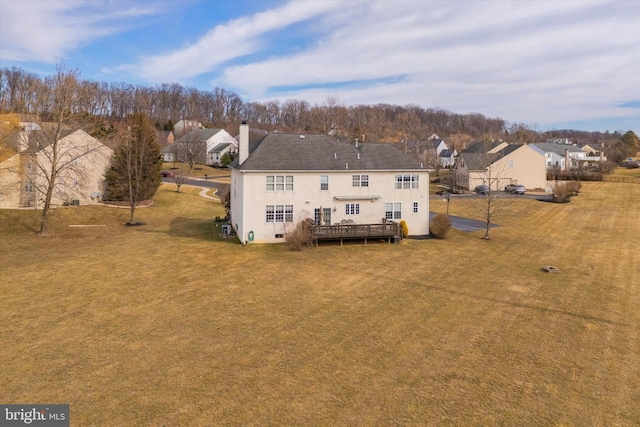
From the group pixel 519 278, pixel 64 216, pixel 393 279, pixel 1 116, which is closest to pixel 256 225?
pixel 393 279

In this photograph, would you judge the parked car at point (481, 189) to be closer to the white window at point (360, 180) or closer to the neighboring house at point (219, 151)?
the white window at point (360, 180)

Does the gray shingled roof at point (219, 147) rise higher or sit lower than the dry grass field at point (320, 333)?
higher

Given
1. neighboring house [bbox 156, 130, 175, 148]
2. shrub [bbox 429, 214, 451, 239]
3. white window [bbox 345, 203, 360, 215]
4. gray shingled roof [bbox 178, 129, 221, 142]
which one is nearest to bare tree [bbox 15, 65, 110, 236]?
white window [bbox 345, 203, 360, 215]

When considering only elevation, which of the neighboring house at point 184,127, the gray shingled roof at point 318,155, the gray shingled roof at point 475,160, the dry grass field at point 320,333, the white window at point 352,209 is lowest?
the dry grass field at point 320,333

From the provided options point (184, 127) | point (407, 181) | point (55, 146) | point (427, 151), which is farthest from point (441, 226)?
point (184, 127)

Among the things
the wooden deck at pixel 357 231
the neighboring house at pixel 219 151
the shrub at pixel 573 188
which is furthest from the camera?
the neighboring house at pixel 219 151

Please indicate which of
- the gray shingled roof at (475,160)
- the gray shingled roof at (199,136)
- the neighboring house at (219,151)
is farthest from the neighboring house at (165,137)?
the gray shingled roof at (475,160)

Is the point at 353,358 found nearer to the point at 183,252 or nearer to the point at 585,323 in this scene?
the point at 585,323
